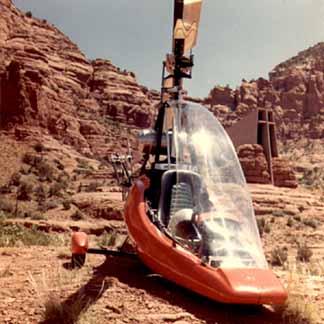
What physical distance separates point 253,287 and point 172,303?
3.72 ft

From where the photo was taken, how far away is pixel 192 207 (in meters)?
6.36

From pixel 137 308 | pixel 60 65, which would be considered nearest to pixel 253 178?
pixel 137 308

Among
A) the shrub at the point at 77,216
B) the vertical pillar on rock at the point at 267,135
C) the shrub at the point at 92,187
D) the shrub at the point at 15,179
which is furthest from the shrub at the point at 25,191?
the vertical pillar on rock at the point at 267,135

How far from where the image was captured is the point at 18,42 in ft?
188

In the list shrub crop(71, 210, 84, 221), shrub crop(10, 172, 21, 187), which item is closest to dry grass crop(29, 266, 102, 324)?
shrub crop(71, 210, 84, 221)

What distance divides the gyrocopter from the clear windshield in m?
0.01

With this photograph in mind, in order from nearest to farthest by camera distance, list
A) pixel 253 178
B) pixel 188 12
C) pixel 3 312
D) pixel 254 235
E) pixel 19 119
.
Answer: pixel 3 312
pixel 254 235
pixel 188 12
pixel 253 178
pixel 19 119

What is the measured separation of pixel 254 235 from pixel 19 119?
145 ft

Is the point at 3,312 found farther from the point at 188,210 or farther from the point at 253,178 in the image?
the point at 253,178

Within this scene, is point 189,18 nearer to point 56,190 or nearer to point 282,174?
point 56,190

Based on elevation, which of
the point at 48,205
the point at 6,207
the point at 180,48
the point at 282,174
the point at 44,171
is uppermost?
the point at 180,48

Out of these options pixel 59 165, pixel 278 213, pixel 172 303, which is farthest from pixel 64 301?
pixel 59 165

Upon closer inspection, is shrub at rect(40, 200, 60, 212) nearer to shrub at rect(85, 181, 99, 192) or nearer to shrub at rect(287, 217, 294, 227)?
shrub at rect(85, 181, 99, 192)

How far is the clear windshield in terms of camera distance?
18.2 ft
